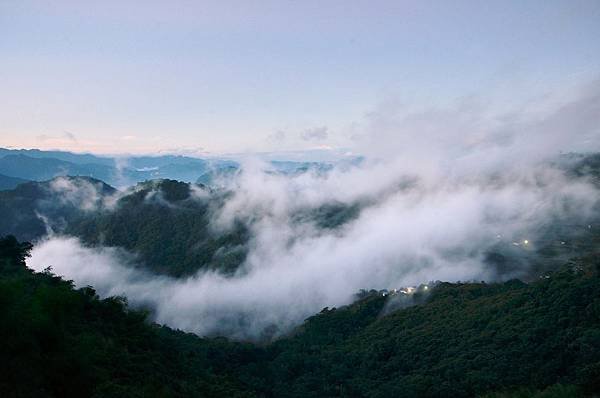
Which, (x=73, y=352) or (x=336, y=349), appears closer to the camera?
(x=73, y=352)

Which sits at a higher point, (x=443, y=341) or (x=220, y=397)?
(x=220, y=397)

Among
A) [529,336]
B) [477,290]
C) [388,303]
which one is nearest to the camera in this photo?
[529,336]

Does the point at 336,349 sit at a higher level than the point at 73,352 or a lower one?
lower

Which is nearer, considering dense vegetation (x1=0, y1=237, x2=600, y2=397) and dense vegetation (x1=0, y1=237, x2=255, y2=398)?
dense vegetation (x1=0, y1=237, x2=255, y2=398)

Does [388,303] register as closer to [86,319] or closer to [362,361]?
[362,361]

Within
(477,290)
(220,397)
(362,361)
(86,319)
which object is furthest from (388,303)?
(86,319)

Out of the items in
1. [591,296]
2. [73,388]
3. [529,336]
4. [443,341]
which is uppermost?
[73,388]

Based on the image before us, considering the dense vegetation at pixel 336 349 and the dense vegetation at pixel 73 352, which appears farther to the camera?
the dense vegetation at pixel 336 349

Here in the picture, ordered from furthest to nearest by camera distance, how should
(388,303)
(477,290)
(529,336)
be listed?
(388,303)
(477,290)
(529,336)
